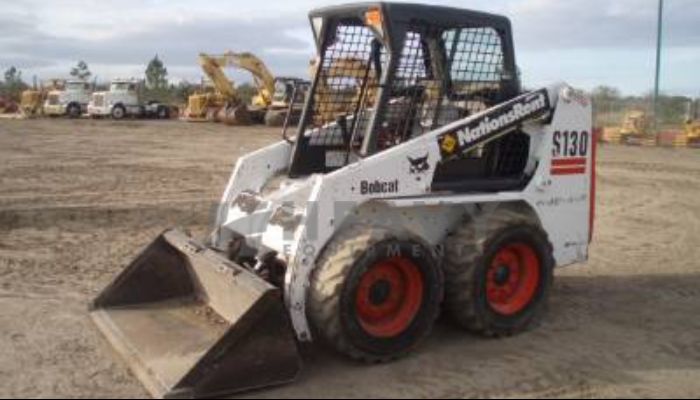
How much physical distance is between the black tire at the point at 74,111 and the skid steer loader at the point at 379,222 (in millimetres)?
44644

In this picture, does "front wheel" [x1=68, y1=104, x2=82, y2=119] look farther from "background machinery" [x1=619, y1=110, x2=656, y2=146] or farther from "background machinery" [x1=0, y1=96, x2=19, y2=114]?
"background machinery" [x1=619, y1=110, x2=656, y2=146]

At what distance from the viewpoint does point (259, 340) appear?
529 centimetres

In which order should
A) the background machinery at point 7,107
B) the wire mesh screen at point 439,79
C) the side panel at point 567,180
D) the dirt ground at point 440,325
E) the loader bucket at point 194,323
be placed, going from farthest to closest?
the background machinery at point 7,107 < the side panel at point 567,180 < the wire mesh screen at point 439,79 < the dirt ground at point 440,325 < the loader bucket at point 194,323

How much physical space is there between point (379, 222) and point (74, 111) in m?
46.3

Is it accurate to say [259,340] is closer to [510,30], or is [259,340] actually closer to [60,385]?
[60,385]

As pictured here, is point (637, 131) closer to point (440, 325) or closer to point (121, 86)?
point (440, 325)

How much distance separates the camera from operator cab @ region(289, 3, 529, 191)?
6410mm

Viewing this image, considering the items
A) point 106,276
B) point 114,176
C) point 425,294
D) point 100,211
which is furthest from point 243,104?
point 425,294

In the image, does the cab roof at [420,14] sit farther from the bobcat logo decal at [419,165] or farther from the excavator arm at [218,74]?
the excavator arm at [218,74]

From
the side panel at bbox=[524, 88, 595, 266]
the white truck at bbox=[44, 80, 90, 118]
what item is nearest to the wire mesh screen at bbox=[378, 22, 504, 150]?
the side panel at bbox=[524, 88, 595, 266]

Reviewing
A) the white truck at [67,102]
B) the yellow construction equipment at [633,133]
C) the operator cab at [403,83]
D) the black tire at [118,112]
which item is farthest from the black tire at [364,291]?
the white truck at [67,102]

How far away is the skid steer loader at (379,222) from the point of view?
5.61 metres

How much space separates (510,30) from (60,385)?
431cm

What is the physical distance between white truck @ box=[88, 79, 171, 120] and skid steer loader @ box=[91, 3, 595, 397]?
4129 centimetres
